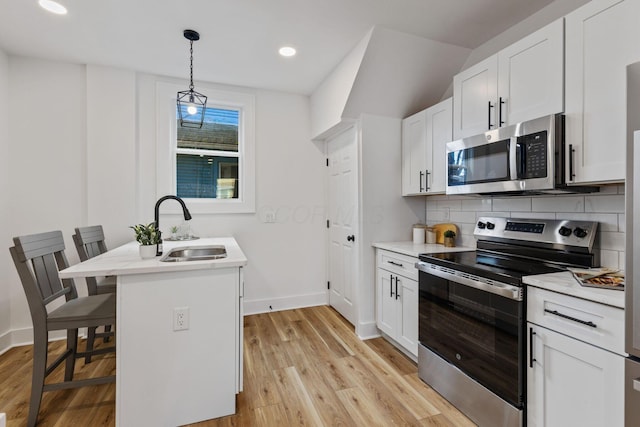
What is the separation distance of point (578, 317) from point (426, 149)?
1742 mm

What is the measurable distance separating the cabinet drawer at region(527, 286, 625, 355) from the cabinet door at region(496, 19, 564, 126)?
3.32 feet

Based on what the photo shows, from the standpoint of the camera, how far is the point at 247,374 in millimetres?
2299

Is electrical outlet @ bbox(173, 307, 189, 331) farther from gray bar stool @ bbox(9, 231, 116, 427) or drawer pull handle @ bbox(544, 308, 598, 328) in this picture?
drawer pull handle @ bbox(544, 308, 598, 328)

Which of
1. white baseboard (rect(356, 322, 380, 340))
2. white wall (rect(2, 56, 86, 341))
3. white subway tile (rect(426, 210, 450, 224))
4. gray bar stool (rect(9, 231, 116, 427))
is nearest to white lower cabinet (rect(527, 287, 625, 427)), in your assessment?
white subway tile (rect(426, 210, 450, 224))

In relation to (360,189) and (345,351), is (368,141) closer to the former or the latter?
(360,189)

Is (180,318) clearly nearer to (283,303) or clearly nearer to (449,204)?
(283,303)

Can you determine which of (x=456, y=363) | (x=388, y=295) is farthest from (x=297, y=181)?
(x=456, y=363)

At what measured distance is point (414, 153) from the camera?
2854 millimetres

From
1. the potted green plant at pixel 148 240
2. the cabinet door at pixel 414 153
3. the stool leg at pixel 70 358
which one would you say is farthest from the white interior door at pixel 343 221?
the stool leg at pixel 70 358

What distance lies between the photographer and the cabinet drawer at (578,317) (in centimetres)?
118

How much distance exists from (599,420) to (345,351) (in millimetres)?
1736

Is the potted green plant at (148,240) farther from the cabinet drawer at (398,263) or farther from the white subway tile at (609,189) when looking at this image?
the white subway tile at (609,189)

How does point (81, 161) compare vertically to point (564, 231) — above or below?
above

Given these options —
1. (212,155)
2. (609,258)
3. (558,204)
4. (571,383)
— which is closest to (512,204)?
(558,204)
